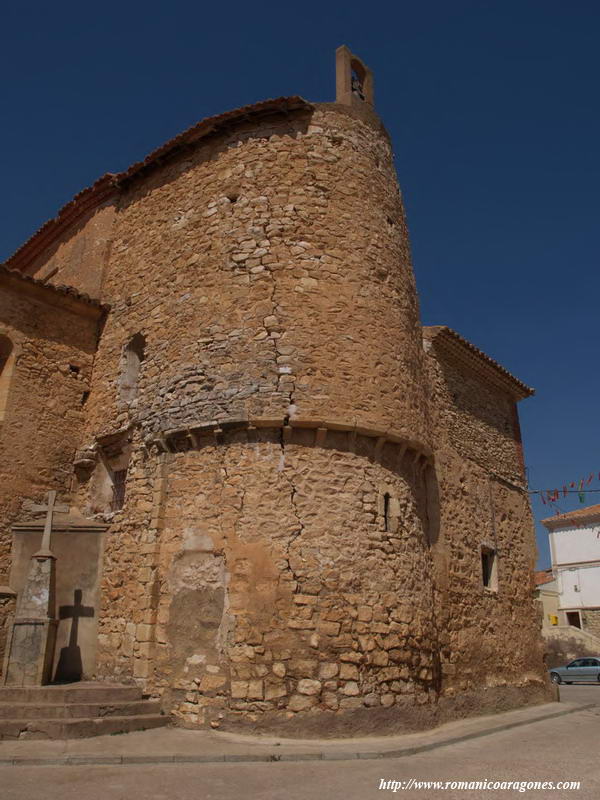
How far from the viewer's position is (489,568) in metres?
13.7

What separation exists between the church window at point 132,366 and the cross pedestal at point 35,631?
3358mm

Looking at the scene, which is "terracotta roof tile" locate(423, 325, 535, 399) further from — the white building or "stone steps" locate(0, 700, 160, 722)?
the white building

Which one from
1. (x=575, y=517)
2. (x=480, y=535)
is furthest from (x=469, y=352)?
(x=575, y=517)

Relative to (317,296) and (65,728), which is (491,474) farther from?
(65,728)

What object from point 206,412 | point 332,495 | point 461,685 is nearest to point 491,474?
point 461,685

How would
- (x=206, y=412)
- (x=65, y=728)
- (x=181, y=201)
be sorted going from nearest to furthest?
1. (x=65, y=728)
2. (x=206, y=412)
3. (x=181, y=201)

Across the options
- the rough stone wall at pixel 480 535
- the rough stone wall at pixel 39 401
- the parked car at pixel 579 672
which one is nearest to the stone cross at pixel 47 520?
the rough stone wall at pixel 39 401

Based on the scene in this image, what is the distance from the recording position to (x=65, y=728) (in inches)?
302

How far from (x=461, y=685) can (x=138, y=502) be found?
21.2ft

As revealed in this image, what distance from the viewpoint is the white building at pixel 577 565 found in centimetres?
3741

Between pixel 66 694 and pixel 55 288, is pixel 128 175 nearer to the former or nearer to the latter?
pixel 55 288

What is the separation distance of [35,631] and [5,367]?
5.06 meters

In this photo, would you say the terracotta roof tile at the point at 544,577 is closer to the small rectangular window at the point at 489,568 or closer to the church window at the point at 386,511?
the small rectangular window at the point at 489,568

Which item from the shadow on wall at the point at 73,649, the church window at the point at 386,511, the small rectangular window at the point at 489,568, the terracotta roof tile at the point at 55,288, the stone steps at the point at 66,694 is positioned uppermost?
the terracotta roof tile at the point at 55,288
